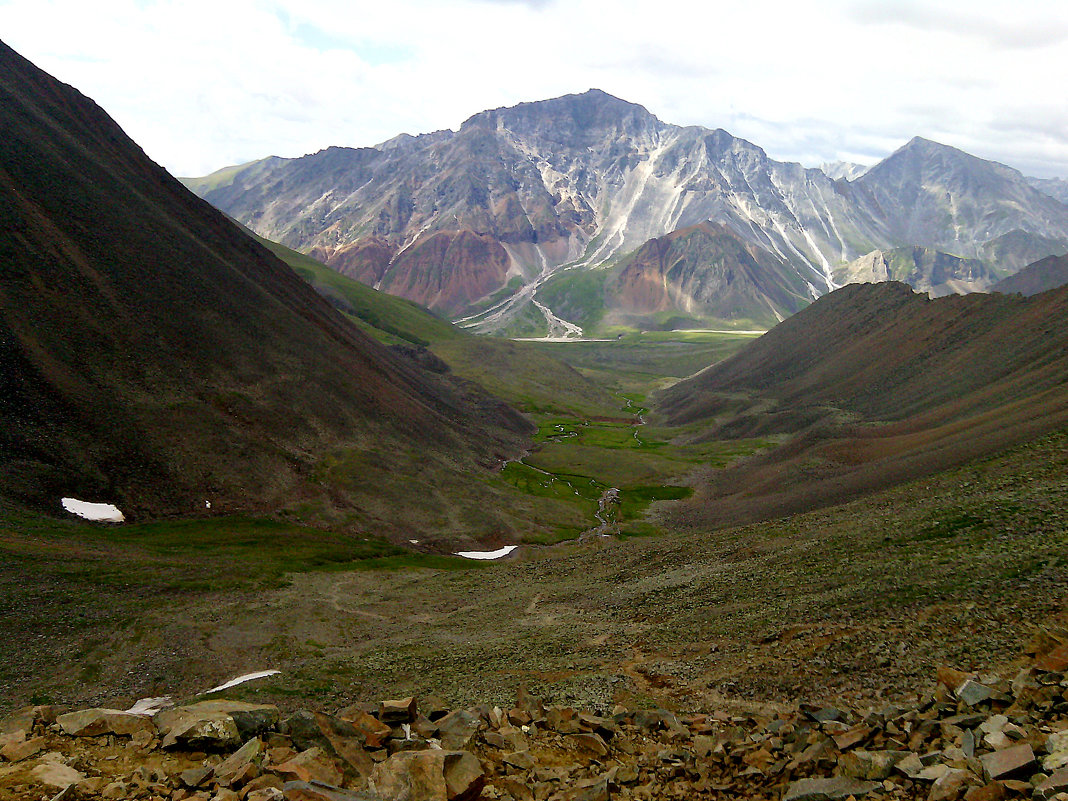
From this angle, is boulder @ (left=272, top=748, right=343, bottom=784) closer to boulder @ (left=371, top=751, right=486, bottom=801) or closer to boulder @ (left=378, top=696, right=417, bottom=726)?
boulder @ (left=371, top=751, right=486, bottom=801)

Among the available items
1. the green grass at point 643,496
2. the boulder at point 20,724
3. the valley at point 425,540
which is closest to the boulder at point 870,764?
the valley at point 425,540

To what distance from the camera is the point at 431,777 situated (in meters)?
17.5

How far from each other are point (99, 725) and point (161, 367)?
73.7 meters

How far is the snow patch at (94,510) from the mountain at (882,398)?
6600cm

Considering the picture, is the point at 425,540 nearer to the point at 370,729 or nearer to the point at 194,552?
the point at 194,552

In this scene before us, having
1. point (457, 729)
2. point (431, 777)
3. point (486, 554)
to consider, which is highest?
point (431, 777)

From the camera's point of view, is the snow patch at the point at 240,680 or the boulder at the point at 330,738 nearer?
the boulder at the point at 330,738

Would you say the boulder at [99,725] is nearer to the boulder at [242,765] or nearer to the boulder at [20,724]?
the boulder at [20,724]

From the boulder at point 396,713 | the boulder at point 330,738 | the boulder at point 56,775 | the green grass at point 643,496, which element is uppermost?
the boulder at point 56,775

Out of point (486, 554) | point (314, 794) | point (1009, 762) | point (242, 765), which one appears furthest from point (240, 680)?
point (486, 554)

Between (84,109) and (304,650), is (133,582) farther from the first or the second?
(84,109)

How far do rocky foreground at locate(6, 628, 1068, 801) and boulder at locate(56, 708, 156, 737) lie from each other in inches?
1.6

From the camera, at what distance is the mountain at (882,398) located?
7206 centimetres

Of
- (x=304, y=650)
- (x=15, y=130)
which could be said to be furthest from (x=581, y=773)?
(x=15, y=130)
